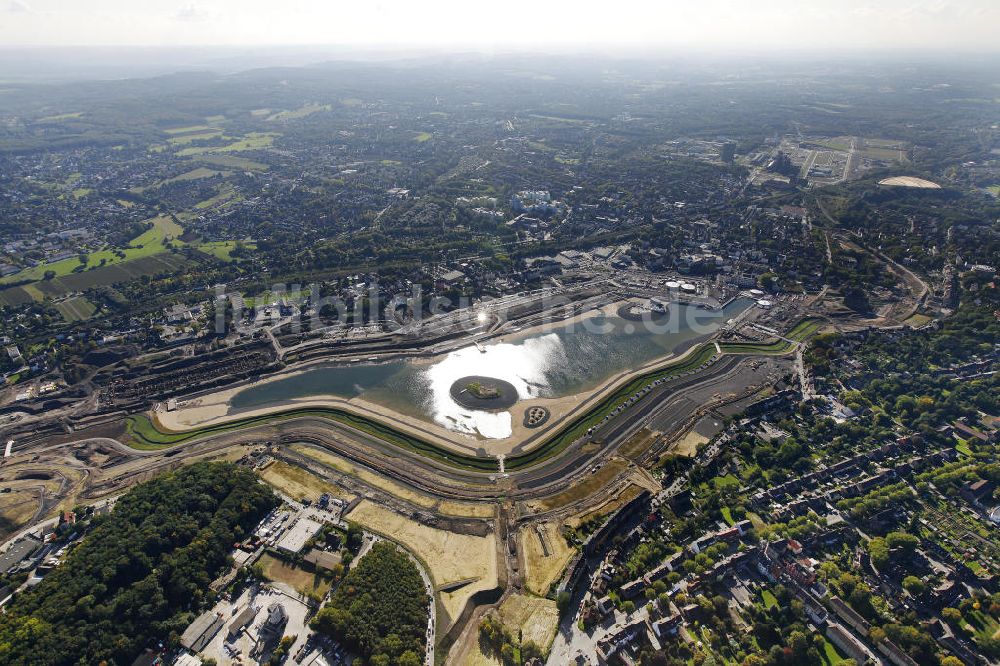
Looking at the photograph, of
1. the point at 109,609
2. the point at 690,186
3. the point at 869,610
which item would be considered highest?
the point at 690,186

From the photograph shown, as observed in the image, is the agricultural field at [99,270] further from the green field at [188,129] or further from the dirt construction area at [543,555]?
the green field at [188,129]

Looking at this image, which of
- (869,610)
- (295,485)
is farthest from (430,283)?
(869,610)

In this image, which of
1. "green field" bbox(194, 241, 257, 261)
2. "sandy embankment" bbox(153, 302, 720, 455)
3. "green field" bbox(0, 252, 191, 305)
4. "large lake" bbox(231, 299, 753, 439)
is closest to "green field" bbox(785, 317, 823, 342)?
"large lake" bbox(231, 299, 753, 439)

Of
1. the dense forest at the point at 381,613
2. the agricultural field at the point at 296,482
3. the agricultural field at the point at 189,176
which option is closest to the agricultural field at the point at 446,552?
the dense forest at the point at 381,613

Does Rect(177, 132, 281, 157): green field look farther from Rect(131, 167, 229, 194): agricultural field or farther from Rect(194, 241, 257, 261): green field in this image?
Rect(194, 241, 257, 261): green field

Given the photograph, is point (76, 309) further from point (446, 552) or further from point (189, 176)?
point (189, 176)

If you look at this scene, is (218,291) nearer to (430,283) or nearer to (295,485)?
(430,283)
